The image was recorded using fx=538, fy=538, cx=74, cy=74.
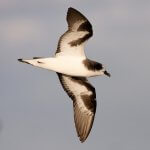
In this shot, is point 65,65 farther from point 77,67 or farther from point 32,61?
point 32,61

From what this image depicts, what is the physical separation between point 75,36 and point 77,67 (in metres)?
1.09

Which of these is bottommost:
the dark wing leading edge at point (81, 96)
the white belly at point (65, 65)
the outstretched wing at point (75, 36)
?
the dark wing leading edge at point (81, 96)

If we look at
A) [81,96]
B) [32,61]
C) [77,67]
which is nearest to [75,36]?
[77,67]

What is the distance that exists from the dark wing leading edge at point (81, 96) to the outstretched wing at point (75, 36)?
1.19 metres

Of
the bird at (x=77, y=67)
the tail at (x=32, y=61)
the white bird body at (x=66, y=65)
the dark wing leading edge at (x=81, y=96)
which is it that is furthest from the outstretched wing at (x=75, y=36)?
the dark wing leading edge at (x=81, y=96)

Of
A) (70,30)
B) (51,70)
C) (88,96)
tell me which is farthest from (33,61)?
(88,96)

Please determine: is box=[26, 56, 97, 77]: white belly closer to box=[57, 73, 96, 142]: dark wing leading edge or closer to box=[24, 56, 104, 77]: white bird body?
box=[24, 56, 104, 77]: white bird body

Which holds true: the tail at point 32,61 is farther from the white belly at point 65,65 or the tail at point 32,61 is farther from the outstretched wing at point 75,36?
the outstretched wing at point 75,36

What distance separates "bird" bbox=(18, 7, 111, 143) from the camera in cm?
1641

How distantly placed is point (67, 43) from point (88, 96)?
2.21m

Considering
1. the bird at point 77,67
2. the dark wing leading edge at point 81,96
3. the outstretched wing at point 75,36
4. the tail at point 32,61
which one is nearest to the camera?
the tail at point 32,61

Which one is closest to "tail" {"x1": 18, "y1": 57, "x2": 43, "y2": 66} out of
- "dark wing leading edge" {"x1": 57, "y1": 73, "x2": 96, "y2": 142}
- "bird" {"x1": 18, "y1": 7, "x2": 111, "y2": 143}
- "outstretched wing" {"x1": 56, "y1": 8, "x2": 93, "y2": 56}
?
"bird" {"x1": 18, "y1": 7, "x2": 111, "y2": 143}

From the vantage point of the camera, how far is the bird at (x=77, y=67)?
646 inches

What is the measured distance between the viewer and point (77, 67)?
54.1ft
